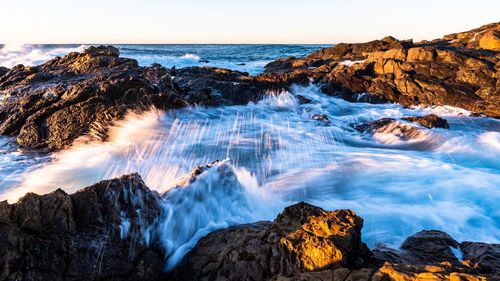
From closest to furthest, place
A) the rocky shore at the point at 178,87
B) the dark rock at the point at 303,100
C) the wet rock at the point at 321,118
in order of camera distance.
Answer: the rocky shore at the point at 178,87 < the wet rock at the point at 321,118 < the dark rock at the point at 303,100

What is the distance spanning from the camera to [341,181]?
23.0 ft

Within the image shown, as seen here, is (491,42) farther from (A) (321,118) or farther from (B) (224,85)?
(B) (224,85)

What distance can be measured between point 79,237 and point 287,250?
1.71 metres

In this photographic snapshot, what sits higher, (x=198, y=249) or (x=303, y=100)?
(x=198, y=249)

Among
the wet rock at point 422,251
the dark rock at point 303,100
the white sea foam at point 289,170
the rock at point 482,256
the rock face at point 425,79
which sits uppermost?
the rock face at point 425,79

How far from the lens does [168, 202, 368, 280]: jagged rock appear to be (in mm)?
2562

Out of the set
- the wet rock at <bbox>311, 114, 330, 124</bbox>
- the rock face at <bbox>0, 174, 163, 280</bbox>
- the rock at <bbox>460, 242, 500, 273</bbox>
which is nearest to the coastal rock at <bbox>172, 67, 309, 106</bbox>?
the wet rock at <bbox>311, 114, 330, 124</bbox>

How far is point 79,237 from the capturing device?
2.86 meters

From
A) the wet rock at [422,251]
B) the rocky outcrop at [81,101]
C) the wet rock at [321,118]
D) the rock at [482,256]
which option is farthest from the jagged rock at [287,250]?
the wet rock at [321,118]

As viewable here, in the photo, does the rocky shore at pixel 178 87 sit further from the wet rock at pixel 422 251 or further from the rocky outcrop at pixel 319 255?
the wet rock at pixel 422 251

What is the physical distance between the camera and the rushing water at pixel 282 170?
4.79m

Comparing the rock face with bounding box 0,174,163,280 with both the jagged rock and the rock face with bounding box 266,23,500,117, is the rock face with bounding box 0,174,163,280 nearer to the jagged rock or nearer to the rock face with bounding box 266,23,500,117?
the jagged rock

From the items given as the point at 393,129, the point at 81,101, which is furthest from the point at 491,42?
the point at 81,101

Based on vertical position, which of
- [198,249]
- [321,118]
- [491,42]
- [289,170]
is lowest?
[289,170]
